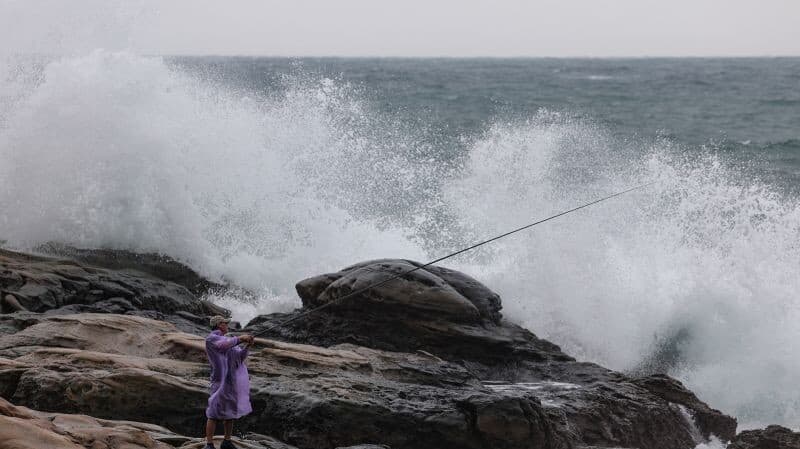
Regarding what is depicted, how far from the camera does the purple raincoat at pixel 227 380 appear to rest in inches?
231

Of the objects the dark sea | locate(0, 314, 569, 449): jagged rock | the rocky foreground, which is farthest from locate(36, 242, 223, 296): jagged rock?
the dark sea

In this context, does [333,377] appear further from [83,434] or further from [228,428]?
[83,434]

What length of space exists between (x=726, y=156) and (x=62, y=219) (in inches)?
731

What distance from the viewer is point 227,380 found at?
597 centimetres

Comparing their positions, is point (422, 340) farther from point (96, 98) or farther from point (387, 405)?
point (96, 98)

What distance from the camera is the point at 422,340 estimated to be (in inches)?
349

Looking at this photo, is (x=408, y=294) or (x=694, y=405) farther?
(x=408, y=294)

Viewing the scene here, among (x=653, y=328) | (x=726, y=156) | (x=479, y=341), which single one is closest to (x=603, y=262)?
(x=653, y=328)

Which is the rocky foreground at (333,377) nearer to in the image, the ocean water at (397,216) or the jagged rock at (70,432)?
the jagged rock at (70,432)

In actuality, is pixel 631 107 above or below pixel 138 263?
above

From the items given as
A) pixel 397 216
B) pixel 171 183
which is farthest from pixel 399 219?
pixel 171 183

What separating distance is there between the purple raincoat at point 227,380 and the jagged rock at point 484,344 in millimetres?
2144

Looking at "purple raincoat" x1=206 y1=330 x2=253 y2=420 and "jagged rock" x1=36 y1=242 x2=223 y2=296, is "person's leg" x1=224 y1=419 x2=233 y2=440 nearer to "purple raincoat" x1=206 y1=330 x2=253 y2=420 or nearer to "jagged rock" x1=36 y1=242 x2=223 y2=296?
"purple raincoat" x1=206 y1=330 x2=253 y2=420

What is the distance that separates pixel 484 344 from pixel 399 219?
6737 millimetres
